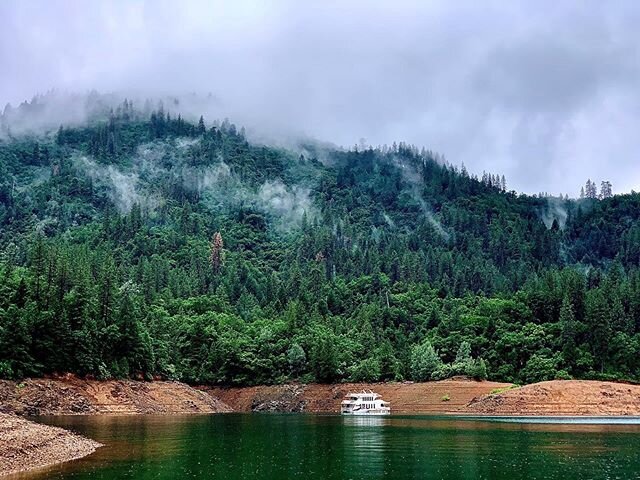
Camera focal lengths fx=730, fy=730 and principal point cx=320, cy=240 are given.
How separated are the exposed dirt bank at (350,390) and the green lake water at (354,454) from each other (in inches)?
2255

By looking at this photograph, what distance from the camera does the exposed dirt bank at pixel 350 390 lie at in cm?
14262

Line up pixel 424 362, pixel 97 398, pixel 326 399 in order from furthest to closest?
pixel 326 399, pixel 424 362, pixel 97 398

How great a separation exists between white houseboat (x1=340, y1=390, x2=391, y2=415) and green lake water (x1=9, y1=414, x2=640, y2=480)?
5602 centimetres

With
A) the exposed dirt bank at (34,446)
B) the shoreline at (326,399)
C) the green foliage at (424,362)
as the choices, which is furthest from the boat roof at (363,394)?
the exposed dirt bank at (34,446)

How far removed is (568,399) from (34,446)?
98244 mm

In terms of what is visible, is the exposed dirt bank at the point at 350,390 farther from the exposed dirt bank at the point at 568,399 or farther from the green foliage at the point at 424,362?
the exposed dirt bank at the point at 568,399

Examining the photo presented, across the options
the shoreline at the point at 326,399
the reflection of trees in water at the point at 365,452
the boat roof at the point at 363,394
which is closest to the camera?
the reflection of trees in water at the point at 365,452

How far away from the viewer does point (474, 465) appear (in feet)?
166

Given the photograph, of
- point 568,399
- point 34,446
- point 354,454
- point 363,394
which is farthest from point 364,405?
point 34,446

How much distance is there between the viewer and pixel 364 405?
5610 inches

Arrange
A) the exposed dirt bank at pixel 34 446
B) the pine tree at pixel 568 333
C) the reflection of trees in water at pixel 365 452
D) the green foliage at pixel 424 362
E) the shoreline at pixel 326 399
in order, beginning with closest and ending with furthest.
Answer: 1. the exposed dirt bank at pixel 34 446
2. the reflection of trees in water at pixel 365 452
3. the shoreline at pixel 326 399
4. the pine tree at pixel 568 333
5. the green foliage at pixel 424 362

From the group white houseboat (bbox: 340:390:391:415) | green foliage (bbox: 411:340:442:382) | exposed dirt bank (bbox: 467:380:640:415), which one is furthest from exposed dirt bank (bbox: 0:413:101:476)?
green foliage (bbox: 411:340:442:382)

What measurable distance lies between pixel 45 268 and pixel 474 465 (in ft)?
342

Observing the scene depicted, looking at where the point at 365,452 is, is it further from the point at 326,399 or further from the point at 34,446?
the point at 326,399
